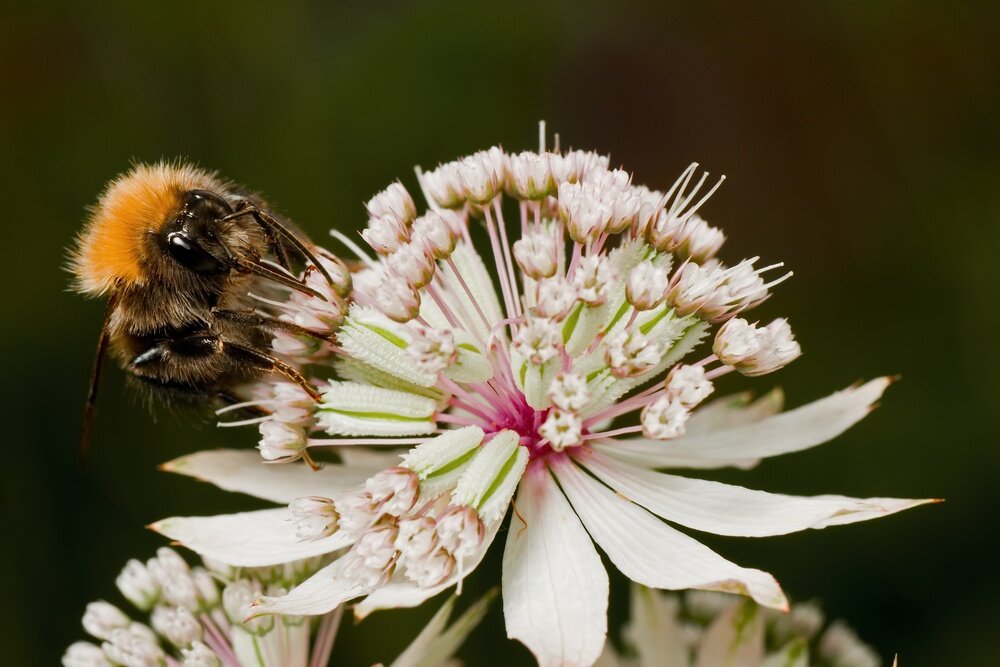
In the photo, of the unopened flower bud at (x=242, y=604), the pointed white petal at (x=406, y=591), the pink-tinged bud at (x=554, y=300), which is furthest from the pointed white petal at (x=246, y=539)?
the pink-tinged bud at (x=554, y=300)

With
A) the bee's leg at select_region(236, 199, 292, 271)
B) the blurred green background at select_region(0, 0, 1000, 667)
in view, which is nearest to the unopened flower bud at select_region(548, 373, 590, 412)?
the bee's leg at select_region(236, 199, 292, 271)

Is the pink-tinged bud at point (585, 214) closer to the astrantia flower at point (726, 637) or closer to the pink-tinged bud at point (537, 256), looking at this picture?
the pink-tinged bud at point (537, 256)

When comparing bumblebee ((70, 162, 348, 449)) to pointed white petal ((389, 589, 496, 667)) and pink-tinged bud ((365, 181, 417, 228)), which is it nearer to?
pink-tinged bud ((365, 181, 417, 228))

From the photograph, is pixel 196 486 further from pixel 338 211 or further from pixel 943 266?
pixel 943 266

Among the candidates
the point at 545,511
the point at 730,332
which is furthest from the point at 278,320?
the point at 730,332

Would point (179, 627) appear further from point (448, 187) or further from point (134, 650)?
point (448, 187)

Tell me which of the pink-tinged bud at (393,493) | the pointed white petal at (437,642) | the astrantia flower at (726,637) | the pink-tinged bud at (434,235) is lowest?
the astrantia flower at (726,637)
